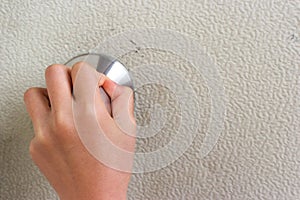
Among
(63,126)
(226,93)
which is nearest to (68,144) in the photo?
(63,126)

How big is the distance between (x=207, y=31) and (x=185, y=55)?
1.5 inches

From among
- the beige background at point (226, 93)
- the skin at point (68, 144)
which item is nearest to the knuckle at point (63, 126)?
the skin at point (68, 144)

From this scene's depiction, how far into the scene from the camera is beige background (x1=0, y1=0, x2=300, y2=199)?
558 millimetres

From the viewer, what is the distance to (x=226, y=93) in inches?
22.0

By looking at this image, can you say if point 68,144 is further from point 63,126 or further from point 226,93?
point 226,93

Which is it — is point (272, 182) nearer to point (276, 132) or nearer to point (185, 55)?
point (276, 132)

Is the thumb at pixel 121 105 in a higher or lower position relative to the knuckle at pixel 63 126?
higher

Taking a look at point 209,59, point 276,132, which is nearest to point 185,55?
point 209,59

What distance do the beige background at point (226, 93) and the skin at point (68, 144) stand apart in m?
0.06

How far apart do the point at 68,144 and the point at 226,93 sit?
20 centimetres

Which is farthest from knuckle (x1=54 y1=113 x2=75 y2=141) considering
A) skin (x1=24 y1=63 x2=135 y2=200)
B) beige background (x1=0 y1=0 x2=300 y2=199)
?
beige background (x1=0 y1=0 x2=300 y2=199)

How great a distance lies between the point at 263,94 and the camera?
56 centimetres

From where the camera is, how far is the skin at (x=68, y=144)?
488 millimetres

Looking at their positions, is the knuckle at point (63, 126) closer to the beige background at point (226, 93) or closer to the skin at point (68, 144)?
the skin at point (68, 144)
